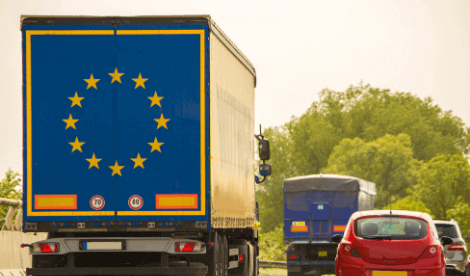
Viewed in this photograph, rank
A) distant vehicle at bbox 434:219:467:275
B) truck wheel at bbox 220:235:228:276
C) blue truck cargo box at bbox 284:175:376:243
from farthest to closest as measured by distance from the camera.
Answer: blue truck cargo box at bbox 284:175:376:243, distant vehicle at bbox 434:219:467:275, truck wheel at bbox 220:235:228:276

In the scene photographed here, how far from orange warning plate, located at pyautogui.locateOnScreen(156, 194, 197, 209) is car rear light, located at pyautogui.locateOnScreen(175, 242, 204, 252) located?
58cm

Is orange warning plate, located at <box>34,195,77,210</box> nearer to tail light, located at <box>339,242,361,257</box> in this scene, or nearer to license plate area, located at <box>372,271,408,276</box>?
tail light, located at <box>339,242,361,257</box>

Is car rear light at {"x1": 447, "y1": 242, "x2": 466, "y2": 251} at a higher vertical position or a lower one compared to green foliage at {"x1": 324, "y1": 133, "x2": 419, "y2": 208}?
lower

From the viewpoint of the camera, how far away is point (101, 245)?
1233 cm

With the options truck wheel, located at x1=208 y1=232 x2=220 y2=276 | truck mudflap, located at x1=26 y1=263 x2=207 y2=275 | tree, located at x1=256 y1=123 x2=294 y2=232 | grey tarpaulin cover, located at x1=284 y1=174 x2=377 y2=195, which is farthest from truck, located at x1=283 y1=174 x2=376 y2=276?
tree, located at x1=256 y1=123 x2=294 y2=232

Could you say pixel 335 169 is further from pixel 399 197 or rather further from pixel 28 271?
pixel 28 271

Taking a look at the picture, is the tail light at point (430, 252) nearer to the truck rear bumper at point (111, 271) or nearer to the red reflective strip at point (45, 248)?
the truck rear bumper at point (111, 271)

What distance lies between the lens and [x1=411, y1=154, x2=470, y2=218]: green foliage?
72938 mm

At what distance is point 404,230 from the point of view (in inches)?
546

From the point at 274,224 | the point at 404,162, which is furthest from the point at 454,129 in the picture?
the point at 274,224

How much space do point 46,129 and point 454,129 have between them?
8590cm

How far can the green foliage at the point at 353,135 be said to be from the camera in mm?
86438

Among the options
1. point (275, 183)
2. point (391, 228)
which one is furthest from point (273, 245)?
point (391, 228)

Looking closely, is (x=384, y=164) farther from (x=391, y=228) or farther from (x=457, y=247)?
(x=391, y=228)
